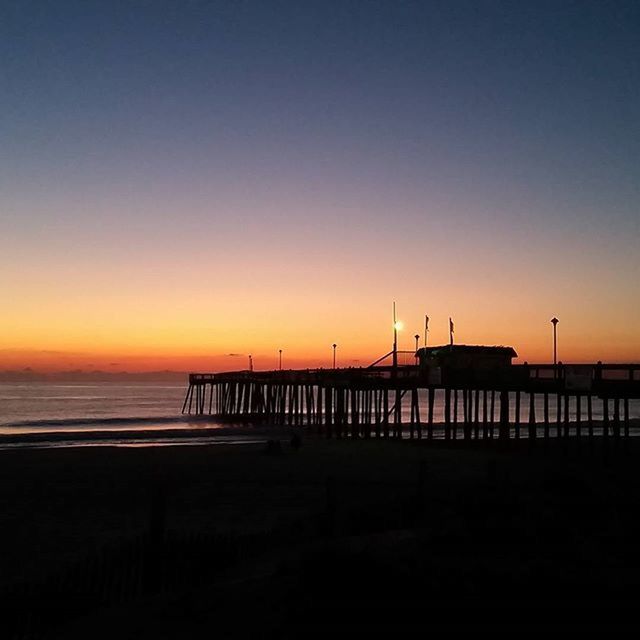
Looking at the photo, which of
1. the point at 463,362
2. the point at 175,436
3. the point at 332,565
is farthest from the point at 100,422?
the point at 332,565

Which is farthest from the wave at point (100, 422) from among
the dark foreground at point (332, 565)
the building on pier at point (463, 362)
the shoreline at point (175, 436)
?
the dark foreground at point (332, 565)

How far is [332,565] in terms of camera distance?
7.24 metres

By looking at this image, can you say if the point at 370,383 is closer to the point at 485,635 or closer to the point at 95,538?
the point at 95,538

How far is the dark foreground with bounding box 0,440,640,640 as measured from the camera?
655cm

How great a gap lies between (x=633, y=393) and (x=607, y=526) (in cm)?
1609

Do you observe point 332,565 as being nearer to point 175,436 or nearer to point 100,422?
point 175,436

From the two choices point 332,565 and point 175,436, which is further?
point 175,436

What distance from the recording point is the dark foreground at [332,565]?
21.5 feet

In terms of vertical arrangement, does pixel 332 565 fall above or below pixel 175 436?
above

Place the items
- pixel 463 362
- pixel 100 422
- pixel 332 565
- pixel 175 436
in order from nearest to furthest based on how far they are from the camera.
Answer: pixel 332 565 → pixel 463 362 → pixel 175 436 → pixel 100 422

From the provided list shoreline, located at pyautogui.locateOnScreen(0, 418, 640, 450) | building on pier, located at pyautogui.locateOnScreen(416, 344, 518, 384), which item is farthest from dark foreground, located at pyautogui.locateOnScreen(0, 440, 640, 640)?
shoreline, located at pyautogui.locateOnScreen(0, 418, 640, 450)

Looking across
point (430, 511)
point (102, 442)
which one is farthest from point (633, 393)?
point (102, 442)

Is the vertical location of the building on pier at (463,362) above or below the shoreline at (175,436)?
above

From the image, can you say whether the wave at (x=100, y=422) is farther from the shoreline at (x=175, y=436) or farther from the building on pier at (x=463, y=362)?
the building on pier at (x=463, y=362)
